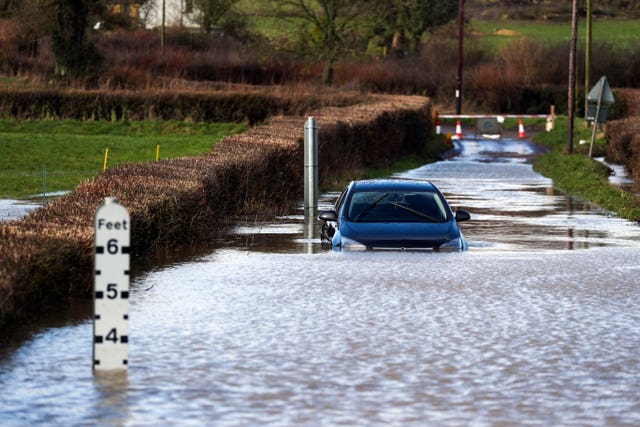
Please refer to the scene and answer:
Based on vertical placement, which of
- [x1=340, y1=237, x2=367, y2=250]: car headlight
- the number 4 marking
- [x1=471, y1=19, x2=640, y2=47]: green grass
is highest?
[x1=471, y1=19, x2=640, y2=47]: green grass

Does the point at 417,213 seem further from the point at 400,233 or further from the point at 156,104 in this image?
the point at 156,104

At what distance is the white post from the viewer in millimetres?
24938

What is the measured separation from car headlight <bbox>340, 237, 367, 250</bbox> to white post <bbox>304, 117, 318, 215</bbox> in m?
6.73

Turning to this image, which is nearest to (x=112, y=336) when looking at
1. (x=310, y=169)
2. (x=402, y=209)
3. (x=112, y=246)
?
(x=112, y=246)

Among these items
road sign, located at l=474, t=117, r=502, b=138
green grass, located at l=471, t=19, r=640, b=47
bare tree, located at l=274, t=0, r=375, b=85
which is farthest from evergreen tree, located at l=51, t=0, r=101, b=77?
green grass, located at l=471, t=19, r=640, b=47

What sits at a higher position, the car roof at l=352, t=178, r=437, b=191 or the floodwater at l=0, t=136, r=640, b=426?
the car roof at l=352, t=178, r=437, b=191

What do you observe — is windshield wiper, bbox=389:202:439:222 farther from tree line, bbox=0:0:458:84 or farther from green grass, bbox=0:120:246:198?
tree line, bbox=0:0:458:84

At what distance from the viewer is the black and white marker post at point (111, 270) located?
9859 mm

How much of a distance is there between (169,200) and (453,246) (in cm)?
353

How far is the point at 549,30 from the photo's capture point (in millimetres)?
118125

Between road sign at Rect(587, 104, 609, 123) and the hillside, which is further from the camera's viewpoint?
the hillside

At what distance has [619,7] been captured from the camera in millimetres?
125750

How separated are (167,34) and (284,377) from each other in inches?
3434

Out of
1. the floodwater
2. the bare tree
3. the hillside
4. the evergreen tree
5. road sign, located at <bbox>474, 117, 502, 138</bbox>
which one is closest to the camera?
the floodwater
